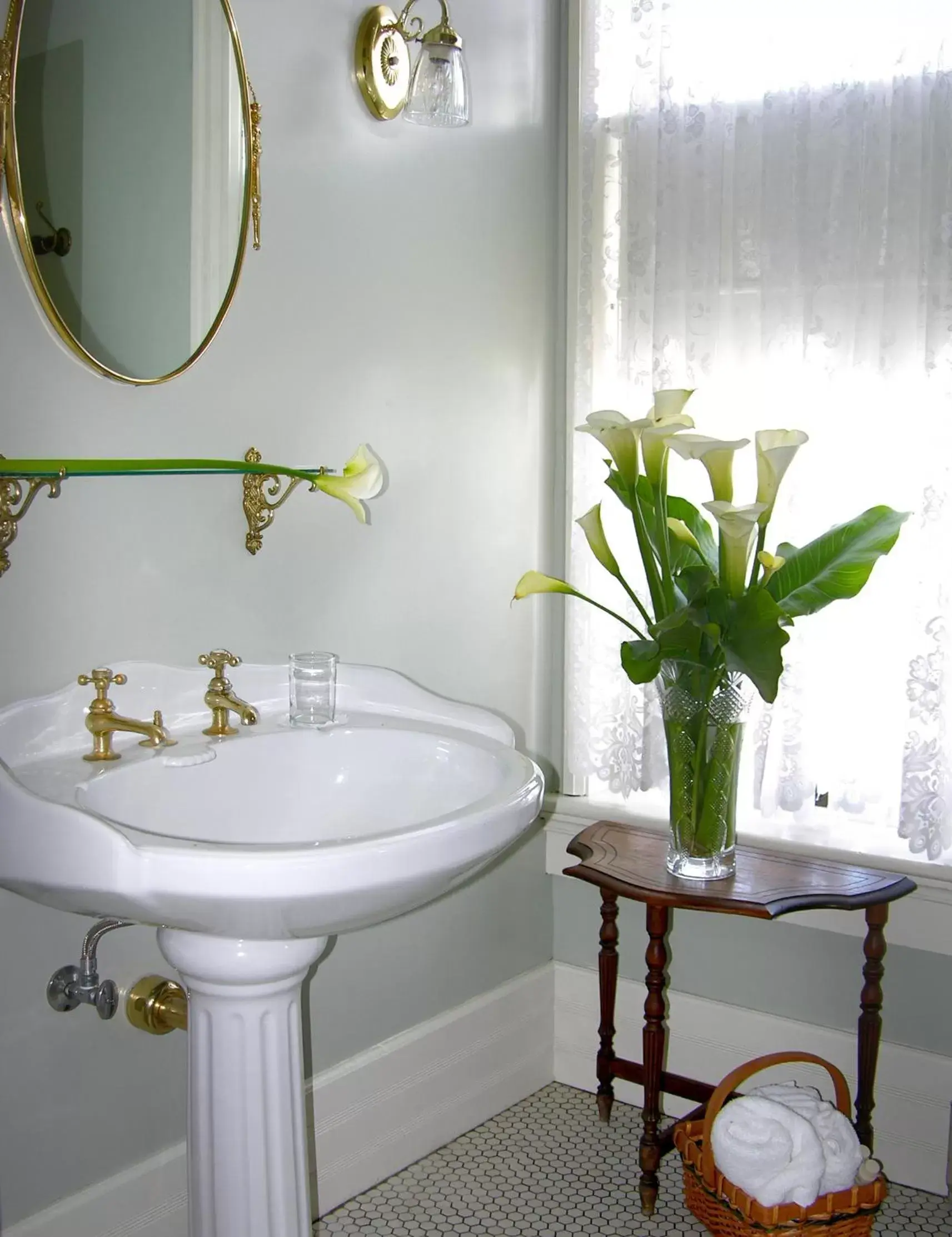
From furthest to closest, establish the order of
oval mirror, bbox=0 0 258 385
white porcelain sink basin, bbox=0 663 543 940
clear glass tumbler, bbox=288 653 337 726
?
clear glass tumbler, bbox=288 653 337 726, oval mirror, bbox=0 0 258 385, white porcelain sink basin, bbox=0 663 543 940

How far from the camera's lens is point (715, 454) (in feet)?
5.80

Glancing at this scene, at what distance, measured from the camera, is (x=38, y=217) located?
1421 mm

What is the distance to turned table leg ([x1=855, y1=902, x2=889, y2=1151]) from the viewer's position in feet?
6.20

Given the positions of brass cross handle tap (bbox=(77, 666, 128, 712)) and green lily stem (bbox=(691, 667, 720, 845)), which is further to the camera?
green lily stem (bbox=(691, 667, 720, 845))

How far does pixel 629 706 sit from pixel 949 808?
0.57 metres

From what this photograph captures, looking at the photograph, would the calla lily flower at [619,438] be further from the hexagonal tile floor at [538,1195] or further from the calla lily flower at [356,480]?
the hexagonal tile floor at [538,1195]

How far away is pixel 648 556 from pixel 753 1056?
3.24ft

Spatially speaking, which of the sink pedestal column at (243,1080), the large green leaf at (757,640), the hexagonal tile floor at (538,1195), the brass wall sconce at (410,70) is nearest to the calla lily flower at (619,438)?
the large green leaf at (757,640)

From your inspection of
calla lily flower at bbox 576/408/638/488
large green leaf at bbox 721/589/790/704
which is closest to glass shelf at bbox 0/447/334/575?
calla lily flower at bbox 576/408/638/488

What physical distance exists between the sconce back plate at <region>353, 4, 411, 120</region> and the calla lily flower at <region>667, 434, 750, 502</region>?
2.35 feet

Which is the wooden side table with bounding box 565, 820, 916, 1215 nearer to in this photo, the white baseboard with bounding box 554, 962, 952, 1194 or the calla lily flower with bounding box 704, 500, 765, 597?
the white baseboard with bounding box 554, 962, 952, 1194

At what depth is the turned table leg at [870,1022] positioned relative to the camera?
6.20ft

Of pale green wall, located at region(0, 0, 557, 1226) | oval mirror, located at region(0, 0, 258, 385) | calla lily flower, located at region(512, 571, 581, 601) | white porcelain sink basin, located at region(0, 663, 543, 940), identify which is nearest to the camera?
white porcelain sink basin, located at region(0, 663, 543, 940)

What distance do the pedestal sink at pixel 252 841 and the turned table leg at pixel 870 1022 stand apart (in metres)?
0.69
